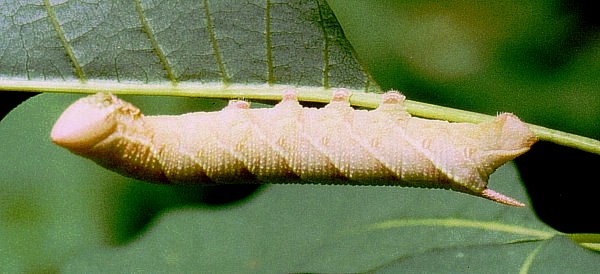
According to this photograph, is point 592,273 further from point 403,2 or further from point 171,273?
point 403,2

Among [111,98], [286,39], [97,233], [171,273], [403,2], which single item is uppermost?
[286,39]

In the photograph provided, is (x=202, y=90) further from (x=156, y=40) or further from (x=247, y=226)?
(x=247, y=226)

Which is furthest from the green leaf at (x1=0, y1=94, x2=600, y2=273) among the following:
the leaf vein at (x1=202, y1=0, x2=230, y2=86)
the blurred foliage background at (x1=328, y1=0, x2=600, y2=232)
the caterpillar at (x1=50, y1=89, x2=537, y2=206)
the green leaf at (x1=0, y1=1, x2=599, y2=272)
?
the blurred foliage background at (x1=328, y1=0, x2=600, y2=232)

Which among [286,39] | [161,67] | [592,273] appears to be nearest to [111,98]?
[161,67]

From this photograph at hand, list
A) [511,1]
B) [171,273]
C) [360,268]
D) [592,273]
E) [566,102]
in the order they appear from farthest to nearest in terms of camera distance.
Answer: [511,1], [566,102], [171,273], [360,268], [592,273]

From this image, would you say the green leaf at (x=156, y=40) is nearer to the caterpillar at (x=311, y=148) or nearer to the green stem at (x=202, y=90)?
the green stem at (x=202, y=90)

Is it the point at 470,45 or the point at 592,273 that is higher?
the point at 592,273

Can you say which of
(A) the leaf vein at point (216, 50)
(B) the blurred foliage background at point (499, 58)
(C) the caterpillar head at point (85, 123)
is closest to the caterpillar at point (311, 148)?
(C) the caterpillar head at point (85, 123)
